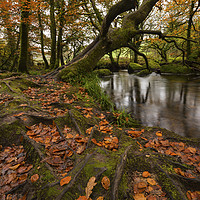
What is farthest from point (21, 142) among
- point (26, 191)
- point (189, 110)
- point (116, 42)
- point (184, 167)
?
point (116, 42)

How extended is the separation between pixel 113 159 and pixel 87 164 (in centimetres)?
41

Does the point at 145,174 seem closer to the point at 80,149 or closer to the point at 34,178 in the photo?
the point at 80,149

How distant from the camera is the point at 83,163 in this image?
70.5 inches

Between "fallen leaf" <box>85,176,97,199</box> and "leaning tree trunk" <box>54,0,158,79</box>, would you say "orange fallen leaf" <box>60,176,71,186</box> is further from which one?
"leaning tree trunk" <box>54,0,158,79</box>

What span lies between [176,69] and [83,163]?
1747cm

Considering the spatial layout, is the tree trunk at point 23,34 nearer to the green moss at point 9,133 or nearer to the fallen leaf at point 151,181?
the green moss at point 9,133

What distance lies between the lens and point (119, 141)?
8.64 ft

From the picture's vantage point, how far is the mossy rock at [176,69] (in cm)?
1460

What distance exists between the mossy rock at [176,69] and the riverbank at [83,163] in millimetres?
15032

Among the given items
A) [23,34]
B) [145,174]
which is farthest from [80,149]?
[23,34]

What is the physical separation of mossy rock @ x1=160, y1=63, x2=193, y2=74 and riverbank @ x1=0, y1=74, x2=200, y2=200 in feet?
49.3

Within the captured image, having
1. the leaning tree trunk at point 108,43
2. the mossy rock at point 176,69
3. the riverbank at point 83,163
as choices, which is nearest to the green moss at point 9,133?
the riverbank at point 83,163

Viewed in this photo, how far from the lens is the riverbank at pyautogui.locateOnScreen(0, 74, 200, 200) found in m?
1.53

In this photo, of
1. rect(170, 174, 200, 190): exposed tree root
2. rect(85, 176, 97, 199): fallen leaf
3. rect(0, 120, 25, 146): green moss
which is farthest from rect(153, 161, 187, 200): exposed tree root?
rect(0, 120, 25, 146): green moss
